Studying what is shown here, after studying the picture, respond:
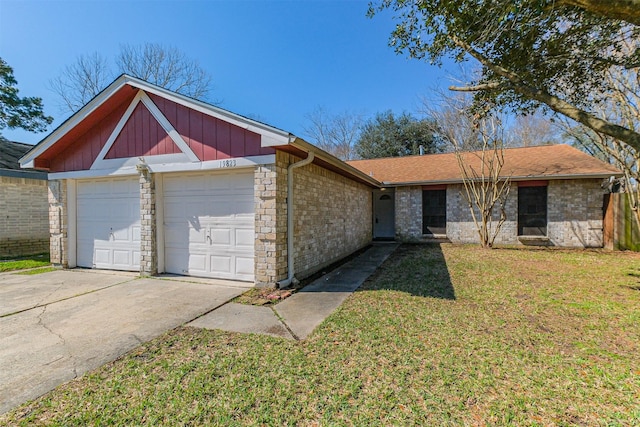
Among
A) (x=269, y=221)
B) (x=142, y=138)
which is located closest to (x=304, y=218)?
(x=269, y=221)

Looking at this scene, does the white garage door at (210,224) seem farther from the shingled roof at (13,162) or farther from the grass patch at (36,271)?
the shingled roof at (13,162)

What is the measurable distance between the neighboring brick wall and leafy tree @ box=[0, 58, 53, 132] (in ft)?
53.3

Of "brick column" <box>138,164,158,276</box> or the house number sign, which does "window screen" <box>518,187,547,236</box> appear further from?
"brick column" <box>138,164,158,276</box>

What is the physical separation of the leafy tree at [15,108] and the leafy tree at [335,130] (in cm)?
1624

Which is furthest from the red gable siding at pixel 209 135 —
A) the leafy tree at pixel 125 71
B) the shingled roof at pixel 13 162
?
the leafy tree at pixel 125 71

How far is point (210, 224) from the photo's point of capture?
20.4ft

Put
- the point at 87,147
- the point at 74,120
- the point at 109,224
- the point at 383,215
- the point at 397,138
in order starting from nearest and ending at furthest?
1. the point at 74,120
2. the point at 87,147
3. the point at 109,224
4. the point at 383,215
5. the point at 397,138

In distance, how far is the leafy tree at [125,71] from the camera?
17547mm

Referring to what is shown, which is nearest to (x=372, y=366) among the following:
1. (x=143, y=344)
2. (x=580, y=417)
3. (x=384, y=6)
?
(x=580, y=417)

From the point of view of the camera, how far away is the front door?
15836mm

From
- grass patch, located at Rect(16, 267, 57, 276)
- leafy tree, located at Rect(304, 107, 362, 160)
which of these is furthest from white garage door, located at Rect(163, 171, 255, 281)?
leafy tree, located at Rect(304, 107, 362, 160)

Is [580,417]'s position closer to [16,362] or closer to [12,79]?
[16,362]

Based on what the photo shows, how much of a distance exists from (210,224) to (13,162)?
402 inches

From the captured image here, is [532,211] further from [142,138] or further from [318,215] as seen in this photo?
[142,138]
